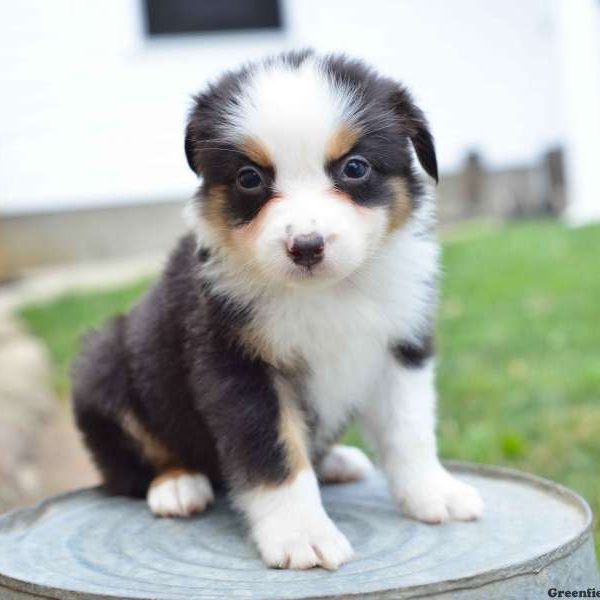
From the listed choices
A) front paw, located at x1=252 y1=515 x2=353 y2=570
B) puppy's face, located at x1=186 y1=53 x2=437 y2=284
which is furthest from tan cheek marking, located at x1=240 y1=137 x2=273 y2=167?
front paw, located at x1=252 y1=515 x2=353 y2=570

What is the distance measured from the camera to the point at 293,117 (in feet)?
10.0

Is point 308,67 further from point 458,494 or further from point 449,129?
point 449,129

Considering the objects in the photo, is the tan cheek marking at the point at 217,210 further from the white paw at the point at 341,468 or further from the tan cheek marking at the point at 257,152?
the white paw at the point at 341,468

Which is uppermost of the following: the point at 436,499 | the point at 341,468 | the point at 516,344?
the point at 436,499

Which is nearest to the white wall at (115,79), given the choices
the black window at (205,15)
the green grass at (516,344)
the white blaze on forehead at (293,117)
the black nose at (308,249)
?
the black window at (205,15)

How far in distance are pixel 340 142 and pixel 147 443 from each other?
1307mm

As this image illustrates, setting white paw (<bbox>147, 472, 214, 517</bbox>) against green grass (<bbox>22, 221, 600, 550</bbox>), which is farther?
green grass (<bbox>22, 221, 600, 550</bbox>)

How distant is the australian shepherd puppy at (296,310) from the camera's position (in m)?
3.07

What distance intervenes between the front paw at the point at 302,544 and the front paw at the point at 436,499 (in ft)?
1.21

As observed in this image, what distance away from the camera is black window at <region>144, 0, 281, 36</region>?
1380 cm

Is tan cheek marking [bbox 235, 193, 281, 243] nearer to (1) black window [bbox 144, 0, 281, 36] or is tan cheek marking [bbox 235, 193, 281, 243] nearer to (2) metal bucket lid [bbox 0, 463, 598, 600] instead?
(2) metal bucket lid [bbox 0, 463, 598, 600]

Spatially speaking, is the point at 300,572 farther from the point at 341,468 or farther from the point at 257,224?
the point at 341,468

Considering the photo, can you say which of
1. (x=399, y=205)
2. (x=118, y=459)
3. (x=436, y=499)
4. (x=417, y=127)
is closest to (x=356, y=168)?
(x=399, y=205)

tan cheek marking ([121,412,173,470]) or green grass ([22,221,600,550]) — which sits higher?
tan cheek marking ([121,412,173,470])
